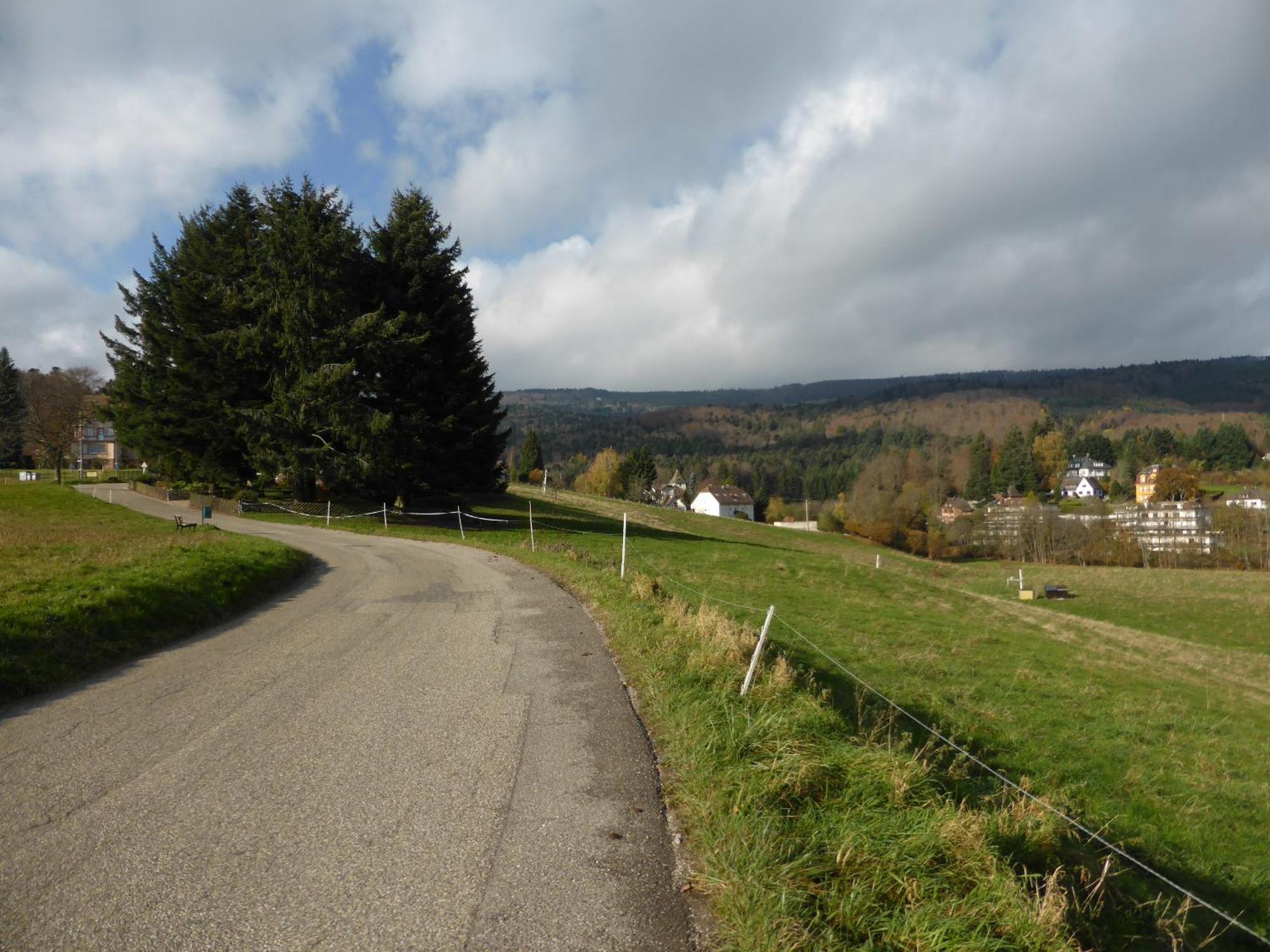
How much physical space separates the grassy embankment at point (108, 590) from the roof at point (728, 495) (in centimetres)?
10792

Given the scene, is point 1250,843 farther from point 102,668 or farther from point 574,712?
point 102,668

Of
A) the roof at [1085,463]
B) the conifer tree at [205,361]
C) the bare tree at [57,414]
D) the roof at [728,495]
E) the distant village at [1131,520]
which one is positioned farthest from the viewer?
the roof at [1085,463]

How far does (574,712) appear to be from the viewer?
6.86m

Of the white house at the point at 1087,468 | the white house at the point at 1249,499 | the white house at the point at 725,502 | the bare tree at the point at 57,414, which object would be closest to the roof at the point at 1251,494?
the white house at the point at 1249,499

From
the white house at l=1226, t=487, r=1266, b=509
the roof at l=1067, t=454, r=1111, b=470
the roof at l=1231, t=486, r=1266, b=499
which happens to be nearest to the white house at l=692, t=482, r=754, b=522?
the white house at l=1226, t=487, r=1266, b=509

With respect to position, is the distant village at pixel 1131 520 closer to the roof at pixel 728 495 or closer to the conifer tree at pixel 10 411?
the roof at pixel 728 495

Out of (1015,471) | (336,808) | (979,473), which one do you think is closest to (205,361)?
(336,808)

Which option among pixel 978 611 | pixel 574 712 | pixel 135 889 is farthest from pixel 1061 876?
pixel 978 611

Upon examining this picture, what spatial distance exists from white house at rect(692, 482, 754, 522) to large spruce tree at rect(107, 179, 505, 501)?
86.3 m

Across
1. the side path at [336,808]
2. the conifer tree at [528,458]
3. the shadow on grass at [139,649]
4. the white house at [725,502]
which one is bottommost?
→ the white house at [725,502]

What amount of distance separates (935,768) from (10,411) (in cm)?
9644

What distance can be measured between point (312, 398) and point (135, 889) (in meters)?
28.8

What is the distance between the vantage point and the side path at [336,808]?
353cm

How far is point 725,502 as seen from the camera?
12456 centimetres
